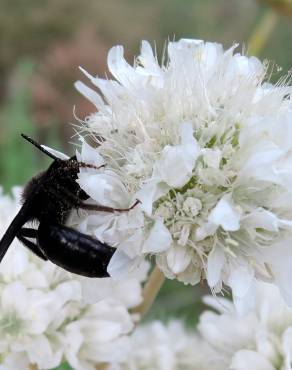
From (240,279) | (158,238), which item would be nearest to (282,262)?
(240,279)

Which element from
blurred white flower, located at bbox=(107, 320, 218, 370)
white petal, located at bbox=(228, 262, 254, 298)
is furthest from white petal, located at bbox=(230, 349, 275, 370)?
white petal, located at bbox=(228, 262, 254, 298)

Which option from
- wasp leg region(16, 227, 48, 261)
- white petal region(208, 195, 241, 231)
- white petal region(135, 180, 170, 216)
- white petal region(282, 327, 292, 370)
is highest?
white petal region(208, 195, 241, 231)

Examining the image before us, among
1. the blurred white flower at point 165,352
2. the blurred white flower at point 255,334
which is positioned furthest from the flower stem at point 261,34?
the blurred white flower at point 255,334

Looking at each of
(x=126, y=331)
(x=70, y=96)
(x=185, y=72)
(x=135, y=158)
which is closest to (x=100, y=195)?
(x=135, y=158)

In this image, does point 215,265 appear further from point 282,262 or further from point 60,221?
point 60,221

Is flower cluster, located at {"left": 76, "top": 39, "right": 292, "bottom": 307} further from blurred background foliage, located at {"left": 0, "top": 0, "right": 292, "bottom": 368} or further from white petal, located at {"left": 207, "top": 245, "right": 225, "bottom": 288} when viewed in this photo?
blurred background foliage, located at {"left": 0, "top": 0, "right": 292, "bottom": 368}

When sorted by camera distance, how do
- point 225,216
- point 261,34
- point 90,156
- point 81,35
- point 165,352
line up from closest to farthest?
point 225,216
point 90,156
point 165,352
point 261,34
point 81,35

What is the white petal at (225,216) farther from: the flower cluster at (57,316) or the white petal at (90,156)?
the flower cluster at (57,316)
